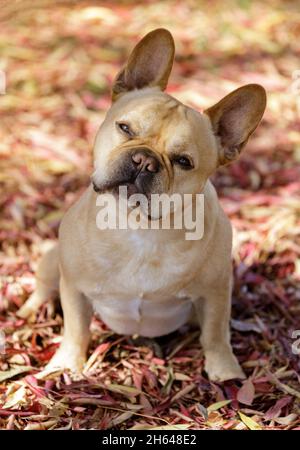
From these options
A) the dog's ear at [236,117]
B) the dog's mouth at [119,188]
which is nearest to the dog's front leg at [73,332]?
the dog's mouth at [119,188]

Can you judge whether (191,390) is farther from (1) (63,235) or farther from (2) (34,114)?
(2) (34,114)

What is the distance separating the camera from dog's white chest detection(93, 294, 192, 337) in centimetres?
374

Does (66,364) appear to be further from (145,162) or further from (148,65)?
(148,65)

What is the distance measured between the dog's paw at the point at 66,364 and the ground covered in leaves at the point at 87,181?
0.15 feet

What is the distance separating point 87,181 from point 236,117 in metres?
2.13

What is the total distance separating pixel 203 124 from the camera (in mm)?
3543

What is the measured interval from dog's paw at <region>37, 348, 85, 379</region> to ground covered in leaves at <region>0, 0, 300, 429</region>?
0.05 meters

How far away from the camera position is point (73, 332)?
396 cm

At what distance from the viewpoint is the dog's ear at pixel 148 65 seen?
11.8ft

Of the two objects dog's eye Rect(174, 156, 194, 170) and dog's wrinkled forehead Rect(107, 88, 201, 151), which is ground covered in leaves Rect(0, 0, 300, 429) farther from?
dog's wrinkled forehead Rect(107, 88, 201, 151)

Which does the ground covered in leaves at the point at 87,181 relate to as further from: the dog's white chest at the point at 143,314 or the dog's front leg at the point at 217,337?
the dog's white chest at the point at 143,314

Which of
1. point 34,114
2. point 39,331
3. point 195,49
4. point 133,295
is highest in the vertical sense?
point 195,49
